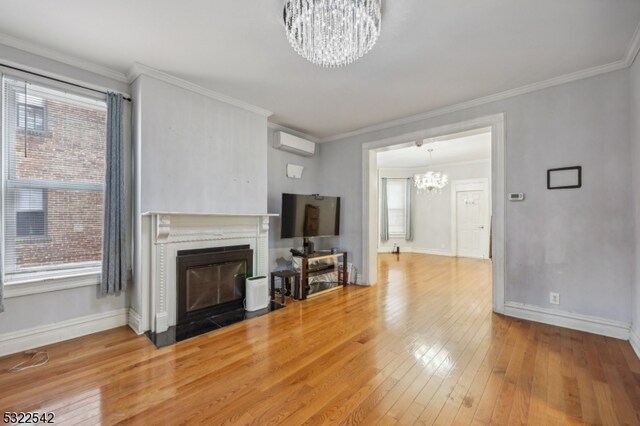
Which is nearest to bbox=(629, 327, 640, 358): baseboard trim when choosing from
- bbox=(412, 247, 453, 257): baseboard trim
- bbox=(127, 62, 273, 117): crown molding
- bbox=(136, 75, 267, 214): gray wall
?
bbox=(136, 75, 267, 214): gray wall

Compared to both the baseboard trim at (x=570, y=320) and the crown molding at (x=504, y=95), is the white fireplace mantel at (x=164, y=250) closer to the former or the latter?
the crown molding at (x=504, y=95)

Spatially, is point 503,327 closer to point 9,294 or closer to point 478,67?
point 478,67

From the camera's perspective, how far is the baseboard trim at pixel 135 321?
270 cm

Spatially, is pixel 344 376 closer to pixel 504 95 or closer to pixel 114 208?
pixel 114 208

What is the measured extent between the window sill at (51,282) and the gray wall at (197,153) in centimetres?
81

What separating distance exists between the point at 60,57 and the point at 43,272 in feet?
6.48

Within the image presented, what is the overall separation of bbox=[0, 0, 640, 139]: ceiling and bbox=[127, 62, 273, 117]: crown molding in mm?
79

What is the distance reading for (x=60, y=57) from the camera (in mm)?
2533

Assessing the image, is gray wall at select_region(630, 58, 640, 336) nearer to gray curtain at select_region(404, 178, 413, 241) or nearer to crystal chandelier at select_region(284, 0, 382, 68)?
crystal chandelier at select_region(284, 0, 382, 68)

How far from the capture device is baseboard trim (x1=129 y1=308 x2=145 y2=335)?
8.86ft

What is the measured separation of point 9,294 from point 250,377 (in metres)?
2.18

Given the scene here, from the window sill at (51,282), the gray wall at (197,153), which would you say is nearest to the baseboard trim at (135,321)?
the window sill at (51,282)

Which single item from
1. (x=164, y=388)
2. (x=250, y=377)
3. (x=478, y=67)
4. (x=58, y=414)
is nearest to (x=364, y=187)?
(x=478, y=67)

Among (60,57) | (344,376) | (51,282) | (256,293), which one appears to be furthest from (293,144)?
(344,376)
